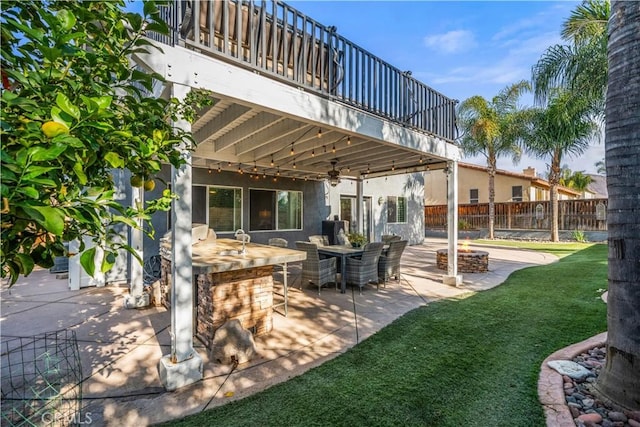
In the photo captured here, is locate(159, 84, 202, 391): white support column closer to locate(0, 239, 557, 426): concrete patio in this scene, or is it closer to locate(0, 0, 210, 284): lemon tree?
locate(0, 239, 557, 426): concrete patio

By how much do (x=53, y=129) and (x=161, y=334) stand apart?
3.77 meters

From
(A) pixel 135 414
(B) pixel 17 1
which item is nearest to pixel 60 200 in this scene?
(B) pixel 17 1

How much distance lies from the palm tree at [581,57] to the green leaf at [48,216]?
428 inches

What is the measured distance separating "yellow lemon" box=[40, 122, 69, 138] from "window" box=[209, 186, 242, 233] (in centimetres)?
810

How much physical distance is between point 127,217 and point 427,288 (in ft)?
20.3

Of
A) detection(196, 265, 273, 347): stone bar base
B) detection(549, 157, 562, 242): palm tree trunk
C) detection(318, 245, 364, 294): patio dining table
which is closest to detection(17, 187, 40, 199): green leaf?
detection(196, 265, 273, 347): stone bar base

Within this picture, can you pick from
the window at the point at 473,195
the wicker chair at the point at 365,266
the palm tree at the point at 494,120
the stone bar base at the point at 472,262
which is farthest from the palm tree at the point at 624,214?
the window at the point at 473,195

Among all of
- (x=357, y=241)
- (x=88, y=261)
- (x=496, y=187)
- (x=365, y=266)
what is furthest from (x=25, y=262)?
(x=496, y=187)

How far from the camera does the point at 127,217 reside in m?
1.02

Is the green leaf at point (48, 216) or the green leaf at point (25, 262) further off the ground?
the green leaf at point (48, 216)

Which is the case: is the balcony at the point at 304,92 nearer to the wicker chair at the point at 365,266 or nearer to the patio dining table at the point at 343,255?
the wicker chair at the point at 365,266

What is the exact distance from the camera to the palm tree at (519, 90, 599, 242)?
11203 millimetres

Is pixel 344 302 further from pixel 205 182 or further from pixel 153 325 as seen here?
pixel 205 182

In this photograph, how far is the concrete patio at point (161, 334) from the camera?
8.48 feet
